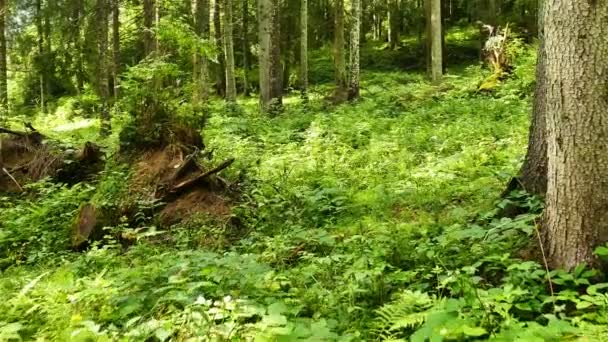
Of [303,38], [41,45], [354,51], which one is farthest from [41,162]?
[41,45]

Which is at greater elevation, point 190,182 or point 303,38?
point 303,38

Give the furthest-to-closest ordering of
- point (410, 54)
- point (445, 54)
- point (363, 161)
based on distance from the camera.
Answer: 1. point (410, 54)
2. point (445, 54)
3. point (363, 161)

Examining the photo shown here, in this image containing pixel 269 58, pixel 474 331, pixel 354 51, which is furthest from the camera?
pixel 354 51


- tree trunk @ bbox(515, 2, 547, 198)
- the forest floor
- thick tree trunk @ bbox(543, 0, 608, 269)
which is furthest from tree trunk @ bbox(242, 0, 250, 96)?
thick tree trunk @ bbox(543, 0, 608, 269)

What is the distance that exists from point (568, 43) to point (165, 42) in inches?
355

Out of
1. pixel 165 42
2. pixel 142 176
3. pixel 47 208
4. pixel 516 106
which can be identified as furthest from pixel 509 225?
pixel 165 42

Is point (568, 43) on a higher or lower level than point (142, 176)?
higher

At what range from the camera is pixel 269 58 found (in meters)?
15.2

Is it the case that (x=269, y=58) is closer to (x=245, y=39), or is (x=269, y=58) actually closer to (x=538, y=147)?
(x=538, y=147)

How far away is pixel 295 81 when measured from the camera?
93.0 ft

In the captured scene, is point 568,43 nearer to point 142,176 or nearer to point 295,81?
point 142,176

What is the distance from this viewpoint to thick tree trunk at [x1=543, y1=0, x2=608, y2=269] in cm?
357

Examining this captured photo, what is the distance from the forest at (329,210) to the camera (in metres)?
3.41

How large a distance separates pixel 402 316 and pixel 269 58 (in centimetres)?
1254
